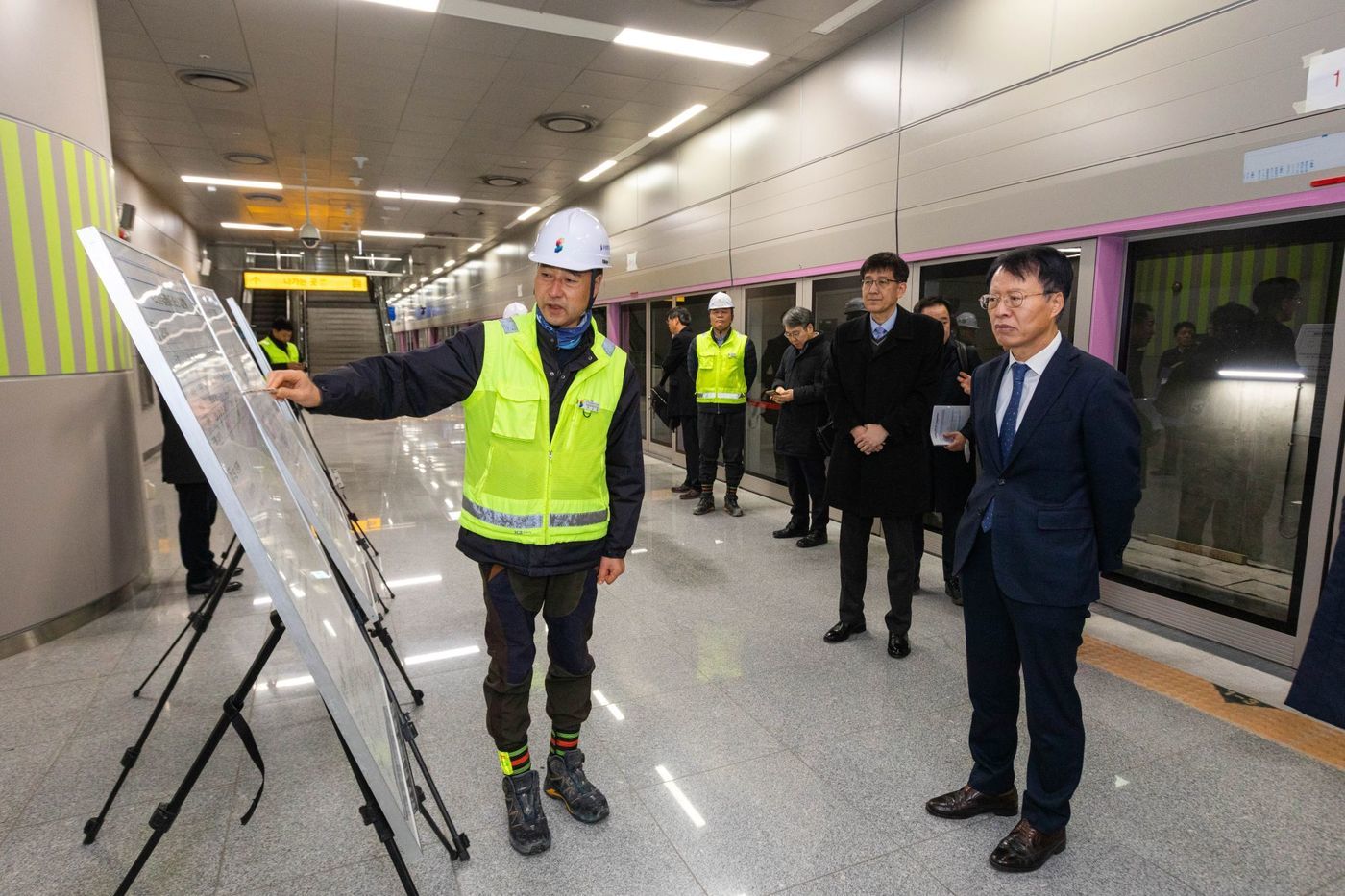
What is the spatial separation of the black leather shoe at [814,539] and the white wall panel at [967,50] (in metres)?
2.87

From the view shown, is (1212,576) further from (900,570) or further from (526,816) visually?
(526,816)

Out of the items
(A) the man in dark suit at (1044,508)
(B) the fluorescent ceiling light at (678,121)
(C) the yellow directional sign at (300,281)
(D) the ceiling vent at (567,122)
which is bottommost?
(A) the man in dark suit at (1044,508)

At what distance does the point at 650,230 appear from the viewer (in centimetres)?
884

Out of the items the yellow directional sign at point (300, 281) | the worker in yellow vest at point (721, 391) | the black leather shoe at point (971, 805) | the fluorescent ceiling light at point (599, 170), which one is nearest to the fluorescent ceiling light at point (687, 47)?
the worker in yellow vest at point (721, 391)

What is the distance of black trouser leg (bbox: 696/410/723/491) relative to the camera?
6.00 m

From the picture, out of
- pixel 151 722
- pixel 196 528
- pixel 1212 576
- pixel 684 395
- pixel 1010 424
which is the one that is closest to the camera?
pixel 1010 424

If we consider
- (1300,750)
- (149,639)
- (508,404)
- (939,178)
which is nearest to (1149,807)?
(1300,750)

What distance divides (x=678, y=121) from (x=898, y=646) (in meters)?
5.95

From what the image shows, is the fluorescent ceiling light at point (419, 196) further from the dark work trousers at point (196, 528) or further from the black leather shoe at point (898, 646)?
the black leather shoe at point (898, 646)

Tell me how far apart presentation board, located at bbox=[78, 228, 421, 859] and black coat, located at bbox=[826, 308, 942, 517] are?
2.17 meters

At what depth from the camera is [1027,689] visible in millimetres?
1929

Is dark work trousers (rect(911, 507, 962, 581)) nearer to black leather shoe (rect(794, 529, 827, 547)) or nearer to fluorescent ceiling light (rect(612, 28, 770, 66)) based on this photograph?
black leather shoe (rect(794, 529, 827, 547))

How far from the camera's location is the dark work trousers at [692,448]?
6527 millimetres

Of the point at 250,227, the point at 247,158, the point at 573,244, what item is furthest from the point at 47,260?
the point at 250,227
